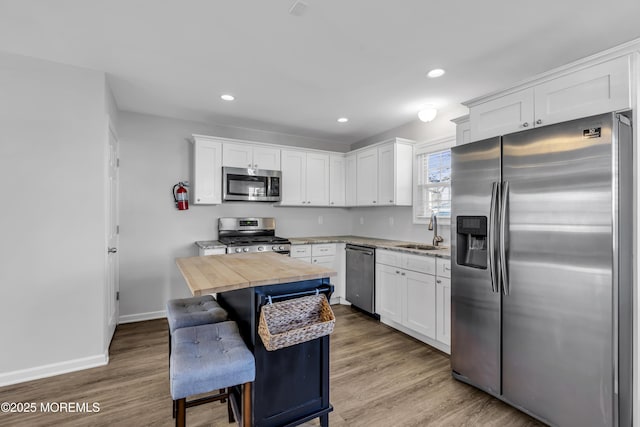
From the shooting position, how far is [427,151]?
12.9ft

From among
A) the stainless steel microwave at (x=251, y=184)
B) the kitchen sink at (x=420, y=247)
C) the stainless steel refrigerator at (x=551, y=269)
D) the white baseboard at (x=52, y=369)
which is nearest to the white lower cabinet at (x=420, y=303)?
the kitchen sink at (x=420, y=247)

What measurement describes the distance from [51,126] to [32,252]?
105cm

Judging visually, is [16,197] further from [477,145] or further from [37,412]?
[477,145]

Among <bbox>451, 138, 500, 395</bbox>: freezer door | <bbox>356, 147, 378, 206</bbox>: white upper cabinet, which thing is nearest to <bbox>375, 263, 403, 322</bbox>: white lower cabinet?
<bbox>451, 138, 500, 395</bbox>: freezer door

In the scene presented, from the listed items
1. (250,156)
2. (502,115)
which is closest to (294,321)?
(502,115)

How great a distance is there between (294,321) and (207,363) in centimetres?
49

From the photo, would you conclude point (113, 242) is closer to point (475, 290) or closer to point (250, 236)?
point (250, 236)

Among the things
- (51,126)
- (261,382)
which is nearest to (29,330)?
(51,126)

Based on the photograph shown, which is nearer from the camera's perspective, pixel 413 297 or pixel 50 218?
pixel 50 218

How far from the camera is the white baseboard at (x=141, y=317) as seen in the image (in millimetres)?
3765

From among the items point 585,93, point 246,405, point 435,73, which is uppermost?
point 435,73

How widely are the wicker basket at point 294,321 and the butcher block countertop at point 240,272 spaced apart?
14 cm

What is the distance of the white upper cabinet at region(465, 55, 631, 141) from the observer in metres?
1.79

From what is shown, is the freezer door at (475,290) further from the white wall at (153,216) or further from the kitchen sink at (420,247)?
the white wall at (153,216)
